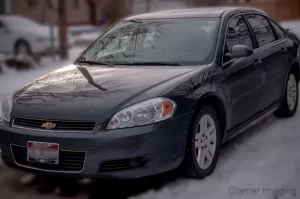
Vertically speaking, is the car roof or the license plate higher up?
the car roof

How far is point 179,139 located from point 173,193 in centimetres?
45

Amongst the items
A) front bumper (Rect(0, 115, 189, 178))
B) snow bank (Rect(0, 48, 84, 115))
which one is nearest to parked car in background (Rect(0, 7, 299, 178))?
front bumper (Rect(0, 115, 189, 178))

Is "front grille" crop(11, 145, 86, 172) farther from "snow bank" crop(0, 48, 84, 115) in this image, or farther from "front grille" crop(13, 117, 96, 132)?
"snow bank" crop(0, 48, 84, 115)

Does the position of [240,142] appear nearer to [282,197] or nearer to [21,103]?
[282,197]

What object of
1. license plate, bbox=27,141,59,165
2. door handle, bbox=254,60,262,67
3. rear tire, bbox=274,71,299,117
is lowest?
rear tire, bbox=274,71,299,117

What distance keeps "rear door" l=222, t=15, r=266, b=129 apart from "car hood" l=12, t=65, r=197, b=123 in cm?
55

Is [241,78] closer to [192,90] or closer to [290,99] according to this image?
[192,90]

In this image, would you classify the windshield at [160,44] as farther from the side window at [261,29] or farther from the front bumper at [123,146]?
the front bumper at [123,146]

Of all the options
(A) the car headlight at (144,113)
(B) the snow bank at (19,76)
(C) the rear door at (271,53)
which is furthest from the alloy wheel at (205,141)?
(B) the snow bank at (19,76)

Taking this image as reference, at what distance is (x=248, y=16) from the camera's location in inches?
239

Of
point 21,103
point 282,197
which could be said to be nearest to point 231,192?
point 282,197

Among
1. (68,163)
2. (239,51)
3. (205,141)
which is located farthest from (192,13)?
(68,163)

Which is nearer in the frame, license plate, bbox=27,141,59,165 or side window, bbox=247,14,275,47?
license plate, bbox=27,141,59,165

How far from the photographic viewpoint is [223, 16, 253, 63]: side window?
529 cm
